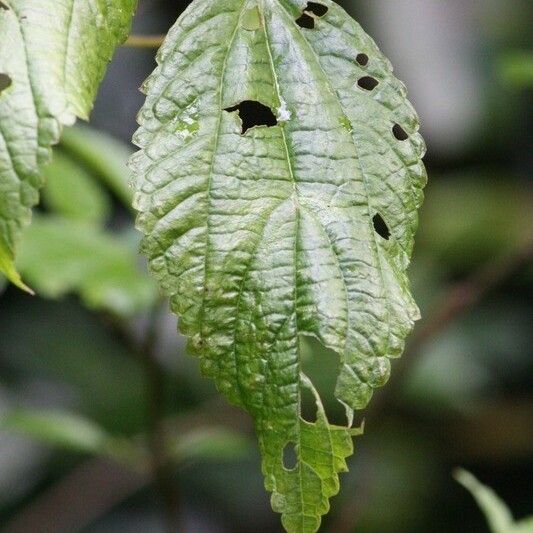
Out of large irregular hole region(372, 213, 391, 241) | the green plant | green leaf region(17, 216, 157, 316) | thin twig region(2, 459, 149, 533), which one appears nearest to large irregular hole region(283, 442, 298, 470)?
the green plant

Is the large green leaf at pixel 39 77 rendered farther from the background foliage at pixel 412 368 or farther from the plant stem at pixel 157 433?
the background foliage at pixel 412 368

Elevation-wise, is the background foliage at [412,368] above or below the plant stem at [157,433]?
below

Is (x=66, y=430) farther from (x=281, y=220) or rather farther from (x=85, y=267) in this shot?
(x=281, y=220)

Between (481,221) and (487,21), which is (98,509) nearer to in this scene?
(481,221)

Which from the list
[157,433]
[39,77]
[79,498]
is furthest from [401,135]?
[79,498]

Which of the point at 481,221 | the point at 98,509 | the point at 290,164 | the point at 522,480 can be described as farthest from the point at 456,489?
the point at 290,164

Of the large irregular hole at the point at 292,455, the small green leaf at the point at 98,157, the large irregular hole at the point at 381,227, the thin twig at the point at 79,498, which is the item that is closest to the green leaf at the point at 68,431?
the large irregular hole at the point at 292,455
